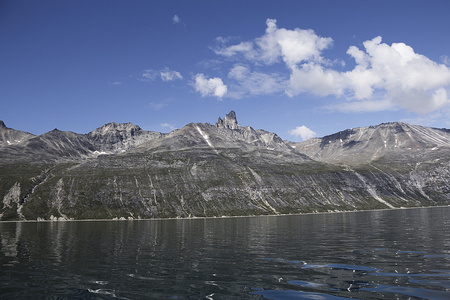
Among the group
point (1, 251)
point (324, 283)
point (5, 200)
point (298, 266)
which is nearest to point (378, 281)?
point (324, 283)

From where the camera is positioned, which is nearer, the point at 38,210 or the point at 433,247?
the point at 433,247

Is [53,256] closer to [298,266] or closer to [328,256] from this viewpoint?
[298,266]

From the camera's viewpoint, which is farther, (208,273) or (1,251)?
(1,251)

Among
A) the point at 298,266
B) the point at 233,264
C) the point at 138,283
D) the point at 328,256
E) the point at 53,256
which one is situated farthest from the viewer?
the point at 53,256

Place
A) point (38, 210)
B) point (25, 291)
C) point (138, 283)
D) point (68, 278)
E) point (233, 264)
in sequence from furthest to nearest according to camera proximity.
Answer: point (38, 210) → point (233, 264) → point (68, 278) → point (138, 283) → point (25, 291)

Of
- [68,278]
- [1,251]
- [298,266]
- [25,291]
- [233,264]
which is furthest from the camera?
[1,251]

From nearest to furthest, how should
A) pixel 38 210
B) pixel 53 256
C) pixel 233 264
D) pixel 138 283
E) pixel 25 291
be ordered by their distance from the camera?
pixel 25 291, pixel 138 283, pixel 233 264, pixel 53 256, pixel 38 210

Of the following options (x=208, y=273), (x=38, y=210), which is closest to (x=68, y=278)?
(x=208, y=273)

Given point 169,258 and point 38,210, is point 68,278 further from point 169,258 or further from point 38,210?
point 38,210

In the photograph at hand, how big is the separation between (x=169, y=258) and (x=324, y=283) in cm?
2229

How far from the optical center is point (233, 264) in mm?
36219

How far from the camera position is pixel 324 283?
26.2m

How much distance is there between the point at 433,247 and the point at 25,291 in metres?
50.1

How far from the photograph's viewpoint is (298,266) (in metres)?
33.7
